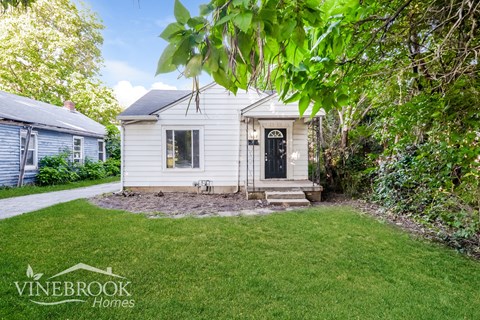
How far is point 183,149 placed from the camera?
959cm

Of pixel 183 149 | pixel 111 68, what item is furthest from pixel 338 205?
pixel 111 68

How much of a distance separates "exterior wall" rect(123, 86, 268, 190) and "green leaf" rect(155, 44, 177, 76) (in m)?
8.66

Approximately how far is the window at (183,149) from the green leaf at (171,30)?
881 centimetres

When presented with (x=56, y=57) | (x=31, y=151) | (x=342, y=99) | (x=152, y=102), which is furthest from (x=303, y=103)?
(x=56, y=57)

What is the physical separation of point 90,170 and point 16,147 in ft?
13.8

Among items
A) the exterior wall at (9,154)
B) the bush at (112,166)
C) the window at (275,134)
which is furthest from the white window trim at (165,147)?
the bush at (112,166)

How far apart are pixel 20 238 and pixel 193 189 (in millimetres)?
5571

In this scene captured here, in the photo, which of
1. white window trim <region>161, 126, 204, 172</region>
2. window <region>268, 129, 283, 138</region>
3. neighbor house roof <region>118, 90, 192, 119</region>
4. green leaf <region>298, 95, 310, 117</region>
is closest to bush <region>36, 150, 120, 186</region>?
neighbor house roof <region>118, 90, 192, 119</region>

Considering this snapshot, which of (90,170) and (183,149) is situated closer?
(183,149)

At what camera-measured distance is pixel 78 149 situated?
15227 mm

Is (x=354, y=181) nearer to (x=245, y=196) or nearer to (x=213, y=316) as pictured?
(x=245, y=196)

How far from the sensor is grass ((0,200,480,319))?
2.53 metres

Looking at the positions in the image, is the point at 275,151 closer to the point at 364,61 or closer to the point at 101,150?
the point at 364,61

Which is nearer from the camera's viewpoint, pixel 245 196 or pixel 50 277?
pixel 50 277
